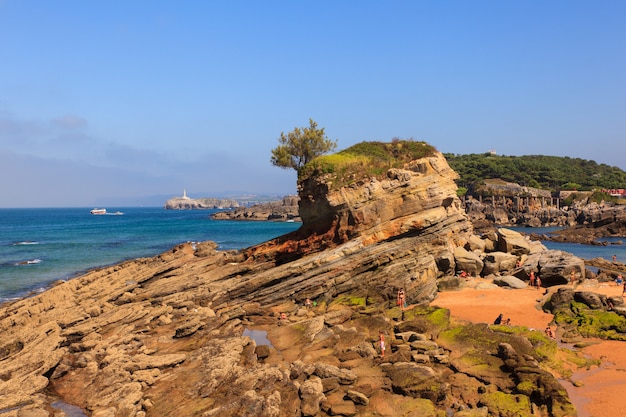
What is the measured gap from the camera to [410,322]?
23406 mm

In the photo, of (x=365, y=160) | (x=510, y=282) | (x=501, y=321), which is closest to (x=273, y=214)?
(x=365, y=160)

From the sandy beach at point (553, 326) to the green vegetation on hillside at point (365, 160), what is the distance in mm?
11738

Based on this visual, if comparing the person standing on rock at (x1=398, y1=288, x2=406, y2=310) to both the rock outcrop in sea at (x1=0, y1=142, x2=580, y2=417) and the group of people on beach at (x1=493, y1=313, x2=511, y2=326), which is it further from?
the group of people on beach at (x1=493, y1=313, x2=511, y2=326)

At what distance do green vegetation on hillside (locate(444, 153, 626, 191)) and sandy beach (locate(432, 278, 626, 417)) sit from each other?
361ft

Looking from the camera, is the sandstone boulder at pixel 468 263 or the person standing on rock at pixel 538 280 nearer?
the person standing on rock at pixel 538 280

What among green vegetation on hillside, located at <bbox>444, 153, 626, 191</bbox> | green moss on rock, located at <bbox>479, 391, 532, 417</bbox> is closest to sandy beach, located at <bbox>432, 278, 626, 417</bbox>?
green moss on rock, located at <bbox>479, 391, 532, 417</bbox>

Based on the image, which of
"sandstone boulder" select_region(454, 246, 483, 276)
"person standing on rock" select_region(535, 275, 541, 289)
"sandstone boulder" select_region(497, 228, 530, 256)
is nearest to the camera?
"person standing on rock" select_region(535, 275, 541, 289)

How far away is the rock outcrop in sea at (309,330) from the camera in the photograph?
→ 16750 mm

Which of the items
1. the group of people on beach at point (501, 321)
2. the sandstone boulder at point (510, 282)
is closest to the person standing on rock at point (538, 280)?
the sandstone boulder at point (510, 282)

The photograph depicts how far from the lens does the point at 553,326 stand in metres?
25.0

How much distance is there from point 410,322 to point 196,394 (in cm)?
1202

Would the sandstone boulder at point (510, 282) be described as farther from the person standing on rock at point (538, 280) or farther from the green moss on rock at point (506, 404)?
the green moss on rock at point (506, 404)

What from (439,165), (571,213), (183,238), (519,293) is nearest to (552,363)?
(519,293)

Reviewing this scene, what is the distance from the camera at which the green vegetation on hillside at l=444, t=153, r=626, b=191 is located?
466ft
